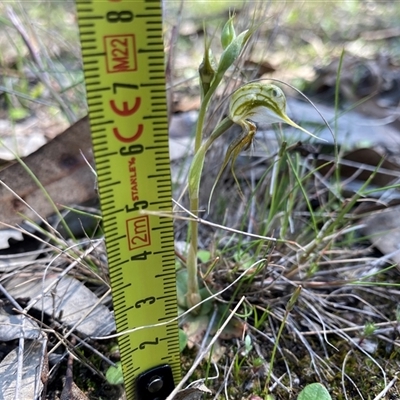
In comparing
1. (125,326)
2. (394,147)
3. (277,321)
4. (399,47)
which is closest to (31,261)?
(125,326)

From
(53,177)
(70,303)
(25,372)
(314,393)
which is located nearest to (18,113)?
(53,177)

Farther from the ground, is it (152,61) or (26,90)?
(152,61)

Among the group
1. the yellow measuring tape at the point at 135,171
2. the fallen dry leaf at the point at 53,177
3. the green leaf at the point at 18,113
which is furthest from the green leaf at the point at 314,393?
the green leaf at the point at 18,113

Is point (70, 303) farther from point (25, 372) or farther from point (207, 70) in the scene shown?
point (207, 70)

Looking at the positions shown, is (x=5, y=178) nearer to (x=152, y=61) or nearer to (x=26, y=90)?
(x=152, y=61)

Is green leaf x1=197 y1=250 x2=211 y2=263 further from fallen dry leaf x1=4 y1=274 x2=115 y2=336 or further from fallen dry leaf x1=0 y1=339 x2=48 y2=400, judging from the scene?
fallen dry leaf x1=0 y1=339 x2=48 y2=400

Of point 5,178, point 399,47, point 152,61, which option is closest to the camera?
point 152,61

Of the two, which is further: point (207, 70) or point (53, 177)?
point (53, 177)
